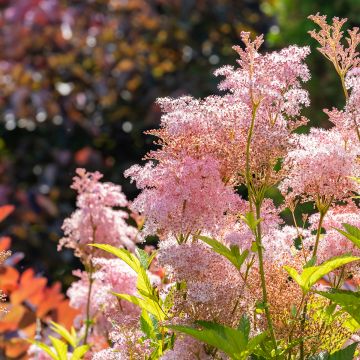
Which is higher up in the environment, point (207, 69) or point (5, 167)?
point (207, 69)

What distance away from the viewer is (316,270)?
1.63m

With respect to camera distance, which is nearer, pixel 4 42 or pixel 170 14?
pixel 4 42

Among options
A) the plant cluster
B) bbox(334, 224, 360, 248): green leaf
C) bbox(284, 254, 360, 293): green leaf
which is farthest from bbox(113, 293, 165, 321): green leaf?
bbox(334, 224, 360, 248): green leaf

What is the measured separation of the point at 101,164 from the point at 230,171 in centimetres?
353

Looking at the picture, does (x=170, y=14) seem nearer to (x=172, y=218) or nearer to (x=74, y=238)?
(x=74, y=238)

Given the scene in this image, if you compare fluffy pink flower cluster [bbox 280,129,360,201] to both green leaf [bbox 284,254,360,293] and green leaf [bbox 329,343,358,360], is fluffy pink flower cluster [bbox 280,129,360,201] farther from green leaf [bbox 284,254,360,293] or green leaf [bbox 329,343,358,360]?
green leaf [bbox 329,343,358,360]

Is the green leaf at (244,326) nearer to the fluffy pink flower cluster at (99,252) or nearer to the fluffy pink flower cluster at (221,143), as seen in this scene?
the fluffy pink flower cluster at (221,143)

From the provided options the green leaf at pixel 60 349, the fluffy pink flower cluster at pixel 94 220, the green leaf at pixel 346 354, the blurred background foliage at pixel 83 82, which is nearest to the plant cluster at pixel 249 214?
the green leaf at pixel 346 354

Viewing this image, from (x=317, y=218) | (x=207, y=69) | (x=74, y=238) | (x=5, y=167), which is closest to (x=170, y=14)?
(x=207, y=69)

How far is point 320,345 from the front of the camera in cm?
180

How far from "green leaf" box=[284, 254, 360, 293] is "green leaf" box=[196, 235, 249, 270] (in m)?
0.09

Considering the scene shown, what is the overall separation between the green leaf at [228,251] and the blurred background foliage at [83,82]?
2716 millimetres

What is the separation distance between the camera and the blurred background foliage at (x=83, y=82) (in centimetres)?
512

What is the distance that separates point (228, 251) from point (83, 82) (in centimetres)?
420
